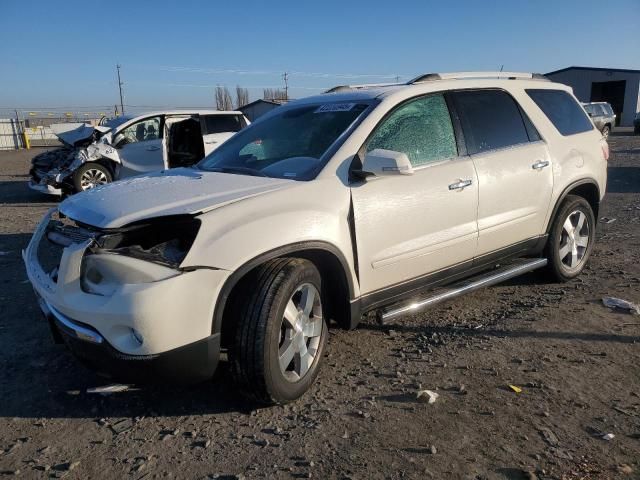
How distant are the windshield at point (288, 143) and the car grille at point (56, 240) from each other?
45.2 inches

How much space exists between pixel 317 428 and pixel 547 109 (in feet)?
12.0

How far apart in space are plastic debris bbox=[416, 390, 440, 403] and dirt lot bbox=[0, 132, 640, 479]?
1.6 inches

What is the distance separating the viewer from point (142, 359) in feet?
8.44

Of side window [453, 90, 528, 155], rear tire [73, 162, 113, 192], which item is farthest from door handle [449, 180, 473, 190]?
rear tire [73, 162, 113, 192]

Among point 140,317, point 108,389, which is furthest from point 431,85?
point 108,389

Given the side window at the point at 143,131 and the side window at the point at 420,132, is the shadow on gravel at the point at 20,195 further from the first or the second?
the side window at the point at 420,132

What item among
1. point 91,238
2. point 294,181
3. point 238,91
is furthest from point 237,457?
point 238,91

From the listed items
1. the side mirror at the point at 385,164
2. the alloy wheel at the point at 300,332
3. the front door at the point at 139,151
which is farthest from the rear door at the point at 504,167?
the front door at the point at 139,151

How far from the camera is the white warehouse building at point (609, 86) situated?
43.9m

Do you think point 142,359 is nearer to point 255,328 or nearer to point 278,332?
point 255,328

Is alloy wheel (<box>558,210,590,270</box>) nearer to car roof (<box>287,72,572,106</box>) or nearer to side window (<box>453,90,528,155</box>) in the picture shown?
side window (<box>453,90,528,155</box>)

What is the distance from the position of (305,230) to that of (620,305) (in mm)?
3074

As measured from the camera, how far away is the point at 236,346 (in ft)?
9.20

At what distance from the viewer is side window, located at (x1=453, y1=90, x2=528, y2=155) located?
406cm
